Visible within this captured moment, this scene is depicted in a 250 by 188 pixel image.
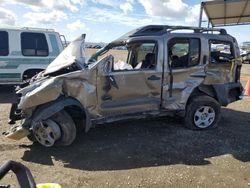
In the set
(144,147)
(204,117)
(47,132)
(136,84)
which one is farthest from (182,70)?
(47,132)

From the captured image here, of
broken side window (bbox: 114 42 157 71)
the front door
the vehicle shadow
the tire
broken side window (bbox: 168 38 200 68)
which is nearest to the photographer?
the vehicle shadow

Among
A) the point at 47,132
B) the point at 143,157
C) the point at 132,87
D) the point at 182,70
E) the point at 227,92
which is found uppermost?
the point at 182,70

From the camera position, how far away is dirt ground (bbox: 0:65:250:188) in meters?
4.94

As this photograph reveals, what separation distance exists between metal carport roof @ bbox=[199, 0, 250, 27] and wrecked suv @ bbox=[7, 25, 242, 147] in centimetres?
483

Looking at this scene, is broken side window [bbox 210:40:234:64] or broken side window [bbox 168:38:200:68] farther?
broken side window [bbox 210:40:234:64]

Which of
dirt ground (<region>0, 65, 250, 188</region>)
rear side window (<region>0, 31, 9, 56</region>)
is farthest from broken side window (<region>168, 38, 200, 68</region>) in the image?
rear side window (<region>0, 31, 9, 56</region>)

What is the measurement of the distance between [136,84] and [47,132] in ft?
6.10

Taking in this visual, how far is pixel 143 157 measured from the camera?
224 inches

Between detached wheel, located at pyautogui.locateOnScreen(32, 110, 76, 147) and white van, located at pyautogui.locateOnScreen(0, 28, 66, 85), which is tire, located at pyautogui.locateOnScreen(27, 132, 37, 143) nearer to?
detached wheel, located at pyautogui.locateOnScreen(32, 110, 76, 147)

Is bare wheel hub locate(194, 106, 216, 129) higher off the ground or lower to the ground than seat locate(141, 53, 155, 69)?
lower

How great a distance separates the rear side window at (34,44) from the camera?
10.4m

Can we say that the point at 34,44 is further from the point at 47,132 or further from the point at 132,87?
the point at 47,132

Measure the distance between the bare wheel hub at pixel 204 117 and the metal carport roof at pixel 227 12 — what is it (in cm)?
565

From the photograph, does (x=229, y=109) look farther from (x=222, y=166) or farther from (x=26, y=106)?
(x=26, y=106)
